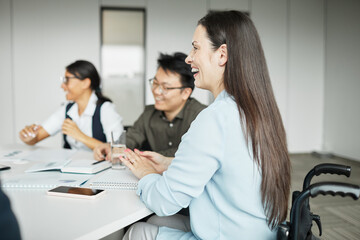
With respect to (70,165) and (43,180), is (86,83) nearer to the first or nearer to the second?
(70,165)

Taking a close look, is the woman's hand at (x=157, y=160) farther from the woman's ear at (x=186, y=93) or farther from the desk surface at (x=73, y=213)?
the woman's ear at (x=186, y=93)

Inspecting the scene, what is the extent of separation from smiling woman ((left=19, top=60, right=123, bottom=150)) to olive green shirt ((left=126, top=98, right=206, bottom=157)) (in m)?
0.23

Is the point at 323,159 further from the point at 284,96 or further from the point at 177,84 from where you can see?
the point at 177,84

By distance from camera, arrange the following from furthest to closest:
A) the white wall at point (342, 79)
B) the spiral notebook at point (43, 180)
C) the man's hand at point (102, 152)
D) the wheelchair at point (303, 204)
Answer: the white wall at point (342, 79) < the man's hand at point (102, 152) < the spiral notebook at point (43, 180) < the wheelchair at point (303, 204)

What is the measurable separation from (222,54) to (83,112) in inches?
72.5

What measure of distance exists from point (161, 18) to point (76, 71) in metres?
2.97

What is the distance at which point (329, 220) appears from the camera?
9.68ft

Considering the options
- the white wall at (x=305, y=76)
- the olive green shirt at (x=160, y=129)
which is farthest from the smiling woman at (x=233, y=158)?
the white wall at (x=305, y=76)

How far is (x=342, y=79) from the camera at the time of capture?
565cm

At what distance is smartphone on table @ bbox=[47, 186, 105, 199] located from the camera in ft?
4.08

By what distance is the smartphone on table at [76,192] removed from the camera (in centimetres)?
124

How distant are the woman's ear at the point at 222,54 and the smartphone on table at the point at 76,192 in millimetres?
681

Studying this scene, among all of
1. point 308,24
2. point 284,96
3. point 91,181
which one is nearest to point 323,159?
point 284,96

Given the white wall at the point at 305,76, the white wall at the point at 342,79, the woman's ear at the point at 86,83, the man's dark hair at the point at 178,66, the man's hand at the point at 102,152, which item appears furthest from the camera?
the white wall at the point at 305,76
